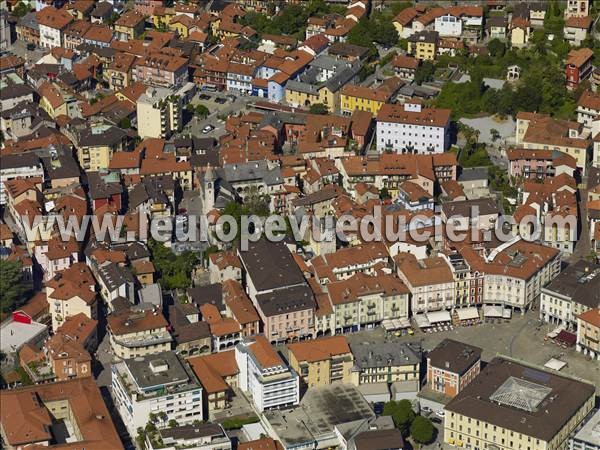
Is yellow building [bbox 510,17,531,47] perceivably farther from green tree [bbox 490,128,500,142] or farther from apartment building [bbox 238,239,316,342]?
apartment building [bbox 238,239,316,342]

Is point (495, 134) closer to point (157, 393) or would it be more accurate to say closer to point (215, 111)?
point (215, 111)

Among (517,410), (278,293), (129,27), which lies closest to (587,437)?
(517,410)

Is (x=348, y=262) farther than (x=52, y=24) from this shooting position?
No

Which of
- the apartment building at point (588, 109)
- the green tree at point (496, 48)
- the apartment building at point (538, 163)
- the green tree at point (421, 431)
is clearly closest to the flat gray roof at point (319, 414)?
the green tree at point (421, 431)

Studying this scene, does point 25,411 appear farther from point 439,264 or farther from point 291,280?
point 439,264

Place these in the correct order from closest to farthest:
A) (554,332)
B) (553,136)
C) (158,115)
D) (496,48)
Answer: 1. (554,332)
2. (553,136)
3. (158,115)
4. (496,48)

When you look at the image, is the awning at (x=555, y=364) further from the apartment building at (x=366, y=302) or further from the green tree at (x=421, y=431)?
the green tree at (x=421, y=431)

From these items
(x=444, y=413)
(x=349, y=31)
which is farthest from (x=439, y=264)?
(x=349, y=31)
